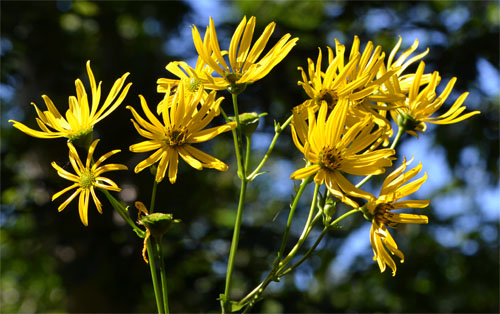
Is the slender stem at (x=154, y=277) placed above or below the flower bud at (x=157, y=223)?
below

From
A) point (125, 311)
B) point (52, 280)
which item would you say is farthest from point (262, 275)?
point (52, 280)

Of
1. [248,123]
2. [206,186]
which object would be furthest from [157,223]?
[206,186]

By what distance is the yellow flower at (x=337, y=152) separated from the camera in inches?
29.0

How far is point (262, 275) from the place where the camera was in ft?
8.84

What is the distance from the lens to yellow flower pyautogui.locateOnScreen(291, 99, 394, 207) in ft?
2.42

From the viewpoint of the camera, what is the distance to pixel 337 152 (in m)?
0.77

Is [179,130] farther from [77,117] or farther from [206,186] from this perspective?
[206,186]

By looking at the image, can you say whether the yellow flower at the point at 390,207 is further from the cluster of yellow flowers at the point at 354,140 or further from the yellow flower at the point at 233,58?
the yellow flower at the point at 233,58

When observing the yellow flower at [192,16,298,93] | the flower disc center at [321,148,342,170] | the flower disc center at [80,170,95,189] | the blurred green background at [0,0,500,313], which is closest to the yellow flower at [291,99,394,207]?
the flower disc center at [321,148,342,170]

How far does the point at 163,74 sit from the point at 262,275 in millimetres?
1613

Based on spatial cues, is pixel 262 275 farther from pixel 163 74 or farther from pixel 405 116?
pixel 405 116

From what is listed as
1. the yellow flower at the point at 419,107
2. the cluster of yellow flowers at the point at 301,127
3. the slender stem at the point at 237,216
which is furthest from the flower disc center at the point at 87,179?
the yellow flower at the point at 419,107

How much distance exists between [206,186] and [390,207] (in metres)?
3.59

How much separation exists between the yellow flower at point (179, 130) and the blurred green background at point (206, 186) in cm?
175
